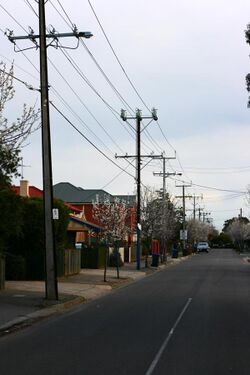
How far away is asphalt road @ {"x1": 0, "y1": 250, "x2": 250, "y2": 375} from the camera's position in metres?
8.88

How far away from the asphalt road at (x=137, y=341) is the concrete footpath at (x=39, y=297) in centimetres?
53

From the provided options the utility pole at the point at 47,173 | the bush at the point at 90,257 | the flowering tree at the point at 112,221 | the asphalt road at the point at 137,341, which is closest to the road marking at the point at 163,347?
the asphalt road at the point at 137,341

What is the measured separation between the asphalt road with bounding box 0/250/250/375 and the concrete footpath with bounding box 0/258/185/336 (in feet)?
1.74

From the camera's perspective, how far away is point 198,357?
31.6 feet

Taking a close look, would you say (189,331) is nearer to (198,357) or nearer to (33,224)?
(198,357)

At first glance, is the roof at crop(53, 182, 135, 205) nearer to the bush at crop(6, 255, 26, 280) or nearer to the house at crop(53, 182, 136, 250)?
the house at crop(53, 182, 136, 250)

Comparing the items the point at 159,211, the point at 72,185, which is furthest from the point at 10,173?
the point at 72,185

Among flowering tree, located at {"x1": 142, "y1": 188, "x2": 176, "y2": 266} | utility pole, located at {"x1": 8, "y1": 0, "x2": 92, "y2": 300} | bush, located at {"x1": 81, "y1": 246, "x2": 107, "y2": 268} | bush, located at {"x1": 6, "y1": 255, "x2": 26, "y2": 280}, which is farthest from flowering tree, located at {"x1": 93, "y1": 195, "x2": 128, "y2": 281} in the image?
utility pole, located at {"x1": 8, "y1": 0, "x2": 92, "y2": 300}

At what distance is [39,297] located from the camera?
19219 mm

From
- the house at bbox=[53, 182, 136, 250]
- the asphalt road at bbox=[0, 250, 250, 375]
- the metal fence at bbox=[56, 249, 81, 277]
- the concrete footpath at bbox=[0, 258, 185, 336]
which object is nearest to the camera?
the asphalt road at bbox=[0, 250, 250, 375]

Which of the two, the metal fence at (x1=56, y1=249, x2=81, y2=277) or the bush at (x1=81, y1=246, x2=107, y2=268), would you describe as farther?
the bush at (x1=81, y1=246, x2=107, y2=268)


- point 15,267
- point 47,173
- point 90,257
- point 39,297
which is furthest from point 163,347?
point 90,257

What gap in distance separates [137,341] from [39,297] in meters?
8.43

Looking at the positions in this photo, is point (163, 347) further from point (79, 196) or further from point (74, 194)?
point (74, 194)
